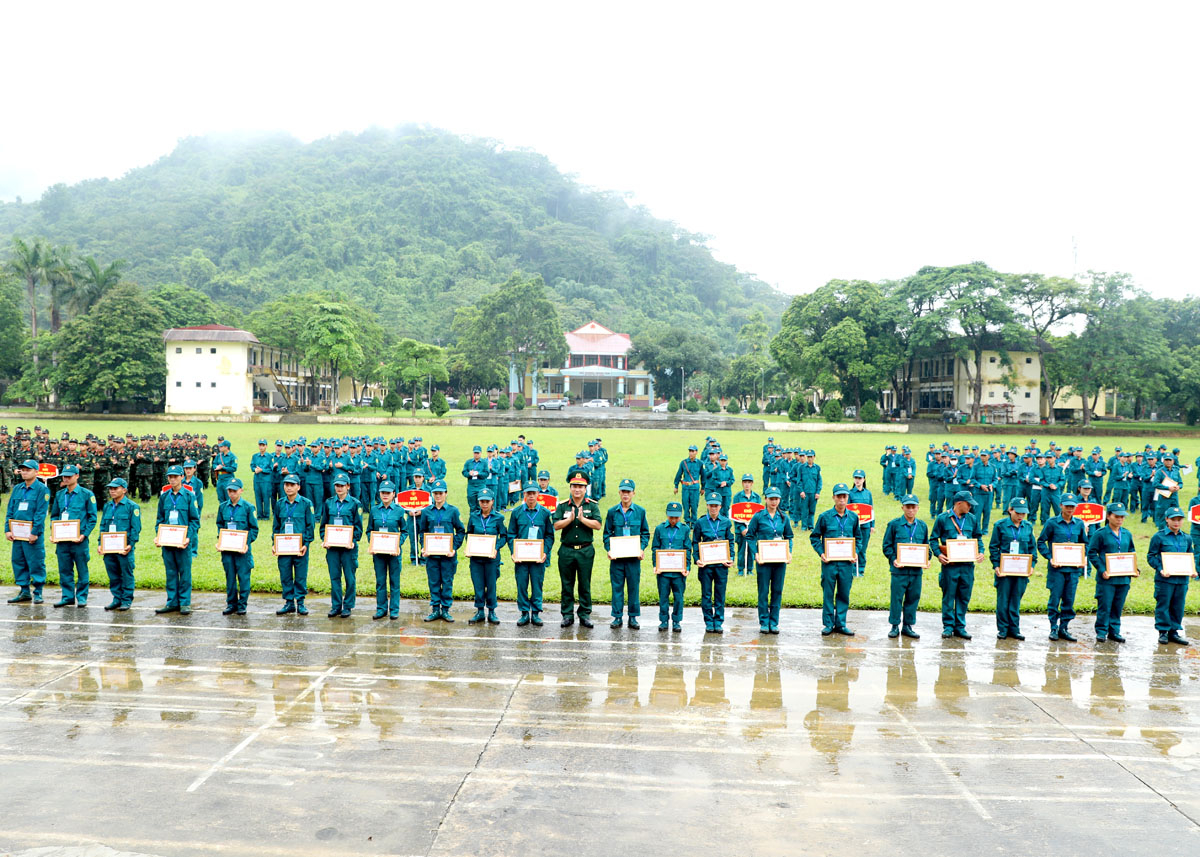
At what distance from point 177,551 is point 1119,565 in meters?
12.2

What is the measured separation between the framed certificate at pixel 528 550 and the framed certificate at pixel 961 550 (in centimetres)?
518

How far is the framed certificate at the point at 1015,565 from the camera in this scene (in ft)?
32.5

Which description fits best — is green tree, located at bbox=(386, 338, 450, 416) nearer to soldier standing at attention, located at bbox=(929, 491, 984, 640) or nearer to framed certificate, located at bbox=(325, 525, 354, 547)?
framed certificate, located at bbox=(325, 525, 354, 547)

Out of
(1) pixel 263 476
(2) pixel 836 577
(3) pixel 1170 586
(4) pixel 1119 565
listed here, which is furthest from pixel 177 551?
(3) pixel 1170 586

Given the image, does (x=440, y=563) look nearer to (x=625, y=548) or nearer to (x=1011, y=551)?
(x=625, y=548)

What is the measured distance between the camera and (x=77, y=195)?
17512cm

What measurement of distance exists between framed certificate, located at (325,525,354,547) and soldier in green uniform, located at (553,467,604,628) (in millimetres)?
2752

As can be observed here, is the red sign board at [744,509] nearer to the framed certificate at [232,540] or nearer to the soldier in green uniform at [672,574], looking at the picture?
the soldier in green uniform at [672,574]

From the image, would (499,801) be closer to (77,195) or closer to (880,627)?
(880,627)

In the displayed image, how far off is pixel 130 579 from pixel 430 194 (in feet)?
586

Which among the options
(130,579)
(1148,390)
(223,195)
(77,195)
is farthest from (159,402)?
(77,195)

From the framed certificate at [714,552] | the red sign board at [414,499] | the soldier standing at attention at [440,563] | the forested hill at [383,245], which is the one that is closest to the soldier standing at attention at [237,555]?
the red sign board at [414,499]

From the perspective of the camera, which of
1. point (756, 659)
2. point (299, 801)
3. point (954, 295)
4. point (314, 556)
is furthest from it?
point (954, 295)

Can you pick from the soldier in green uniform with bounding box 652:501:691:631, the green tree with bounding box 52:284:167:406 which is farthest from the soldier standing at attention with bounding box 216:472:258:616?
the green tree with bounding box 52:284:167:406
